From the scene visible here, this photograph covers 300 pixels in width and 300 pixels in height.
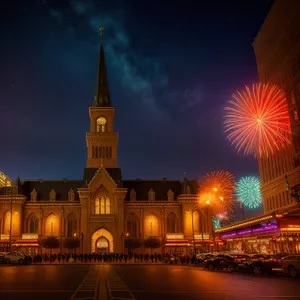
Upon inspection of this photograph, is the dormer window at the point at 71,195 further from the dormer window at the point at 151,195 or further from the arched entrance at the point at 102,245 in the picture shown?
the dormer window at the point at 151,195

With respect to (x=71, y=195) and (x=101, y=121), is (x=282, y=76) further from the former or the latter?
(x=71, y=195)

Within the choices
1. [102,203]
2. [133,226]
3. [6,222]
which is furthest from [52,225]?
[133,226]

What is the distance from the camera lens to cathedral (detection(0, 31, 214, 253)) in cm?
7856

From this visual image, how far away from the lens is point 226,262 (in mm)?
40031

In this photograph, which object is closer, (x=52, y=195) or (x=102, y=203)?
(x=102, y=203)

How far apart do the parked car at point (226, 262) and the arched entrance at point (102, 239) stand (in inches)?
1576

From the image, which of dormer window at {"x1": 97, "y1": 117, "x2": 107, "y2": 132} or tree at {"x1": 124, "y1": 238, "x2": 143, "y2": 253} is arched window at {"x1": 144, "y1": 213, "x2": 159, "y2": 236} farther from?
dormer window at {"x1": 97, "y1": 117, "x2": 107, "y2": 132}

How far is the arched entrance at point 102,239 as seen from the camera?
79.3 metres

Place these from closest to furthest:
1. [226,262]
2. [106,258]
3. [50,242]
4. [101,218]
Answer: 1. [226,262]
2. [106,258]
3. [50,242]
4. [101,218]

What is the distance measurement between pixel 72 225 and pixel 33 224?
8.25 meters

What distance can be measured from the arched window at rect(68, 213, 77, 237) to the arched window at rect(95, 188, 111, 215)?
19.0ft

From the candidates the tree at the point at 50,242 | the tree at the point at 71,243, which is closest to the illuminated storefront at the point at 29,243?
the tree at the point at 50,242

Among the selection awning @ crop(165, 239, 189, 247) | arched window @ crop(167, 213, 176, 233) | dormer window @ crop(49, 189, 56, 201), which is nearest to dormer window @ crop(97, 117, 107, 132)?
dormer window @ crop(49, 189, 56, 201)

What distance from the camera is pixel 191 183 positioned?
88.3 metres
